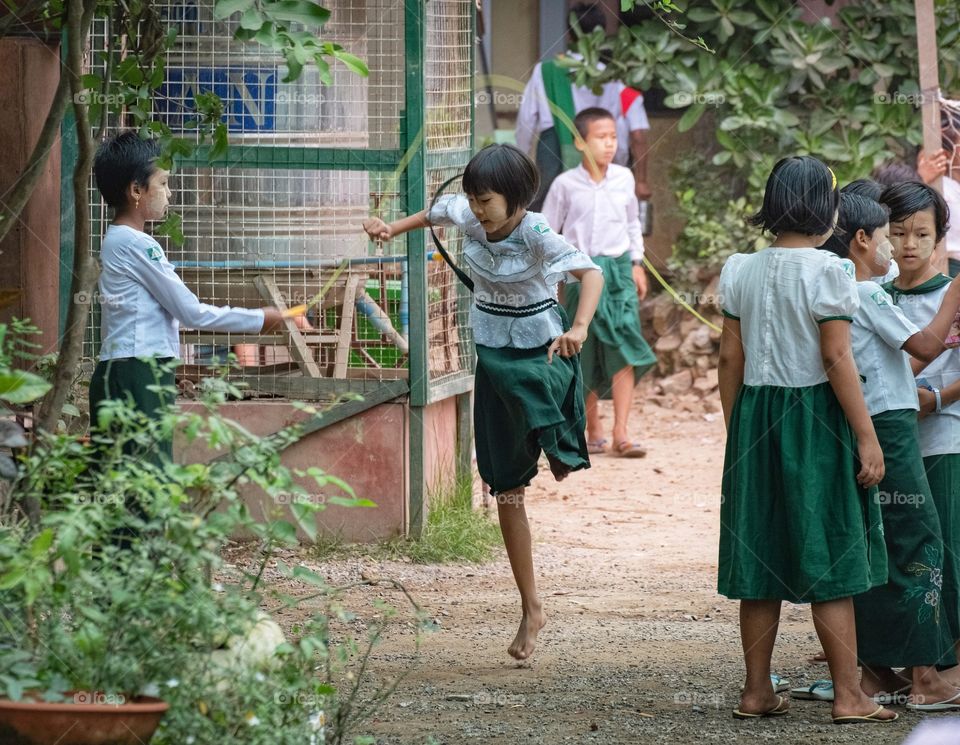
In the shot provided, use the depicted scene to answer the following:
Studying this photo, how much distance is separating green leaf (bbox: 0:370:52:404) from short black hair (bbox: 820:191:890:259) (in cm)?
234

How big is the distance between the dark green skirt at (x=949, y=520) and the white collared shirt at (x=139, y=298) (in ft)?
7.09

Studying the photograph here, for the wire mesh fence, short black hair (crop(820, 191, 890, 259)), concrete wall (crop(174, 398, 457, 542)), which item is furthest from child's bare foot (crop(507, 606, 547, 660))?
the wire mesh fence

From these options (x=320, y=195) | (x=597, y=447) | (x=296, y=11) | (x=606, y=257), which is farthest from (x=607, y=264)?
(x=296, y=11)

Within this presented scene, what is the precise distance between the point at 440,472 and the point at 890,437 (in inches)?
102

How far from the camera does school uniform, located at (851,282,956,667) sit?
3.92m

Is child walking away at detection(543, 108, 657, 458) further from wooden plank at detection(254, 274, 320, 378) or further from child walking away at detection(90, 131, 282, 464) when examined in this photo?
child walking away at detection(90, 131, 282, 464)

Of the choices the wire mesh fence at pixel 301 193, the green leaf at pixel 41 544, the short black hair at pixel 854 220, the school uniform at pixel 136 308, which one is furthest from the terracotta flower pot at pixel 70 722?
the wire mesh fence at pixel 301 193

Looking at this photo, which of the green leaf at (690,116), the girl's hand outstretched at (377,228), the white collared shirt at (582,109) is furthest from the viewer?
the white collared shirt at (582,109)

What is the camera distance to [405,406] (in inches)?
232

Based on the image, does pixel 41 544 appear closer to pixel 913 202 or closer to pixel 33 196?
pixel 913 202

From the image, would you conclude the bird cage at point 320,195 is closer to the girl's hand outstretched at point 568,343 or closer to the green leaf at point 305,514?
the girl's hand outstretched at point 568,343

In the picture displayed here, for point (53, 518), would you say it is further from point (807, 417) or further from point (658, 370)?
point (658, 370)

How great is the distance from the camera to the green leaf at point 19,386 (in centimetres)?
252

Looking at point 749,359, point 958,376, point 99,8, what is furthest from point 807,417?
point 99,8
